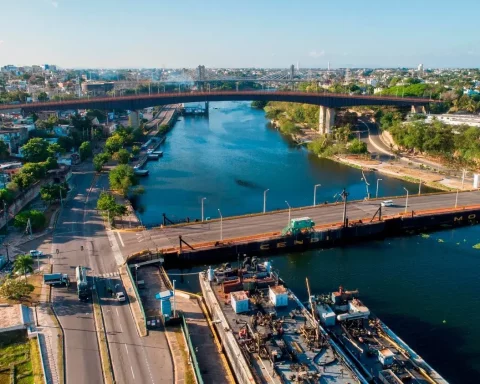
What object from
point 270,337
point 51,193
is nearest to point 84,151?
point 51,193

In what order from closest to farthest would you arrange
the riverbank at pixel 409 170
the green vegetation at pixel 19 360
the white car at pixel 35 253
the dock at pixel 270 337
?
the dock at pixel 270 337 < the green vegetation at pixel 19 360 < the white car at pixel 35 253 < the riverbank at pixel 409 170

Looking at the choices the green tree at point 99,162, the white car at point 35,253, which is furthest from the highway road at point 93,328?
the green tree at point 99,162

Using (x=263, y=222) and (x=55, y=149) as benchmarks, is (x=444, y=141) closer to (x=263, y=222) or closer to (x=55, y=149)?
(x=263, y=222)

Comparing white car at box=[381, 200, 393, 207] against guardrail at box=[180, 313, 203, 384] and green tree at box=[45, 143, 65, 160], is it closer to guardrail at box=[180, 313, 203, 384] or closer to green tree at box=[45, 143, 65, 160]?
guardrail at box=[180, 313, 203, 384]

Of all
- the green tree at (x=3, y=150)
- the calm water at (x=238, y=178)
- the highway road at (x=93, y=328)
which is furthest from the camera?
the green tree at (x=3, y=150)

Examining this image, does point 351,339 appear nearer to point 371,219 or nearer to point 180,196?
point 371,219

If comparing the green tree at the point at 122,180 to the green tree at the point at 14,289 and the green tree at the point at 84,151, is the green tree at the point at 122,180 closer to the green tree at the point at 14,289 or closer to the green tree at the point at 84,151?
the green tree at the point at 84,151
